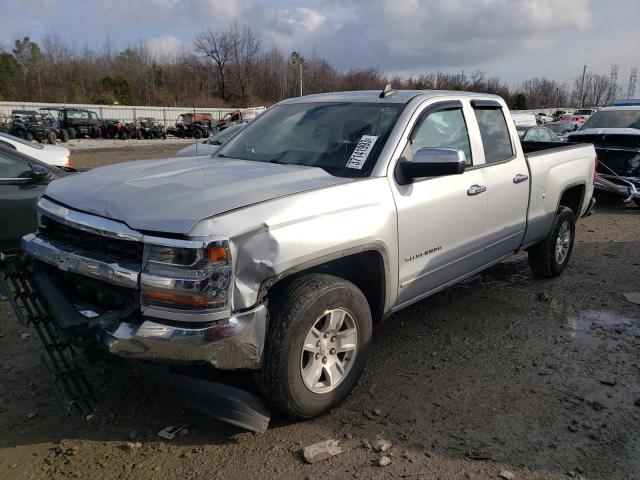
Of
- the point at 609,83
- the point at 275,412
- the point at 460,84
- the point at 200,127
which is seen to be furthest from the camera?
the point at 609,83

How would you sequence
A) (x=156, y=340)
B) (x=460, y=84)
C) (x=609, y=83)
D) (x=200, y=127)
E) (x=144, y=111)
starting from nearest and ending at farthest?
(x=156, y=340) → (x=200, y=127) → (x=144, y=111) → (x=460, y=84) → (x=609, y=83)

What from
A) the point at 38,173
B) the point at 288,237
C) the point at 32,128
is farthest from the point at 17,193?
the point at 32,128

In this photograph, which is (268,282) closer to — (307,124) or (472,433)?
(472,433)

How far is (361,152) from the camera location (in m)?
3.38

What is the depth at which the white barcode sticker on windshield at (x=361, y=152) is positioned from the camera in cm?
332

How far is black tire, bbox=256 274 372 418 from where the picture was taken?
2.65 m

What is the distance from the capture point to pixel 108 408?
10.2ft

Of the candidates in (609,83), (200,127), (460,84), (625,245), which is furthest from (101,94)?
(609,83)

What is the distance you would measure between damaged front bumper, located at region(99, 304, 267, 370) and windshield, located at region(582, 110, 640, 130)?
1024 cm

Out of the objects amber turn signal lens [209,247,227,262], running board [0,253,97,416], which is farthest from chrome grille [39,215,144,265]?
amber turn signal lens [209,247,227,262]

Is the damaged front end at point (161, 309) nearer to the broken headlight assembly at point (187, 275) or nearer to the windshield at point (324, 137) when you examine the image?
the broken headlight assembly at point (187, 275)

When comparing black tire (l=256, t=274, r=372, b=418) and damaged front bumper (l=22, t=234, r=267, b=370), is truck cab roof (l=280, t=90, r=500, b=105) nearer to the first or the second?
black tire (l=256, t=274, r=372, b=418)

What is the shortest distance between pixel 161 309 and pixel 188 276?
Answer: 8.7 inches

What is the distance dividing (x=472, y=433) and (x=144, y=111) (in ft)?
176
